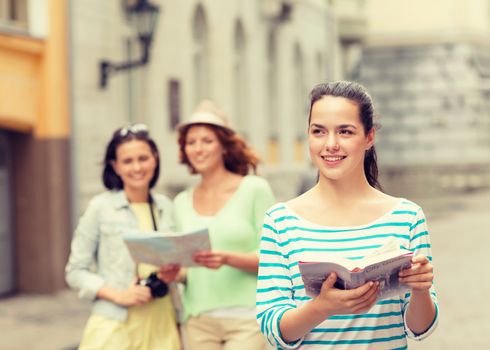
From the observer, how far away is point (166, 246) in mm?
4234

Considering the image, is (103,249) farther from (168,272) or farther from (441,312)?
(441,312)

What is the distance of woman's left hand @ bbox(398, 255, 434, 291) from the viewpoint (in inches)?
103

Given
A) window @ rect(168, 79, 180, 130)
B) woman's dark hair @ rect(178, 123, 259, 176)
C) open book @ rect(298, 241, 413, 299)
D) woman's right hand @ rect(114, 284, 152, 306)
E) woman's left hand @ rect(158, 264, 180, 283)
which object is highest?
window @ rect(168, 79, 180, 130)

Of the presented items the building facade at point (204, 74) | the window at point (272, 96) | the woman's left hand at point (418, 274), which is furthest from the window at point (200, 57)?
the woman's left hand at point (418, 274)

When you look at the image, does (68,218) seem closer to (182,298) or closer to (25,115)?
(25,115)

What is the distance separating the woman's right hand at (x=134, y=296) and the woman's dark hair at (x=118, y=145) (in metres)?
0.54

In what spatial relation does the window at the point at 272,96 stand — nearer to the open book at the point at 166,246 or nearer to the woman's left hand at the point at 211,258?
the woman's left hand at the point at 211,258

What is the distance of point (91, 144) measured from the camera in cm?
1265

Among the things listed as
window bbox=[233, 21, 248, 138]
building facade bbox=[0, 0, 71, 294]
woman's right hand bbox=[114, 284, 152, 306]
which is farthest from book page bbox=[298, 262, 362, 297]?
window bbox=[233, 21, 248, 138]

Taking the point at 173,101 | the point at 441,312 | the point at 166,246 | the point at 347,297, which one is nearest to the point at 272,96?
the point at 173,101

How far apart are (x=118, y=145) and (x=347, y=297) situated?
2.28 metres

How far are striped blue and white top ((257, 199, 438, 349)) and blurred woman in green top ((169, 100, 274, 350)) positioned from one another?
4.92ft

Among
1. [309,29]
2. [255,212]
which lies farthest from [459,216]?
[255,212]

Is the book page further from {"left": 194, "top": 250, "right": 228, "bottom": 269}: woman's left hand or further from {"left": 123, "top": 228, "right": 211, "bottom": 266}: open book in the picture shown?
{"left": 194, "top": 250, "right": 228, "bottom": 269}: woman's left hand
